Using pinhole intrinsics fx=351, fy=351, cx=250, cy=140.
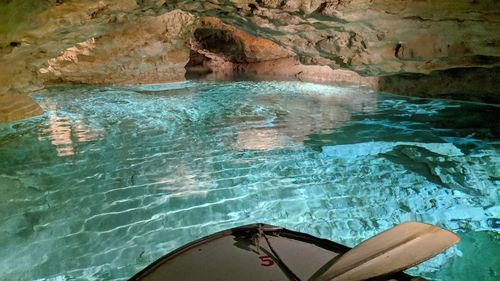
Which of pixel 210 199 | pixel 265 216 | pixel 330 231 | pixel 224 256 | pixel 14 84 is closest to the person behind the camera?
pixel 224 256

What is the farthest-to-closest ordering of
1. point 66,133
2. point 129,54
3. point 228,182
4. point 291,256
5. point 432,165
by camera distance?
point 129,54 < point 66,133 < point 432,165 < point 228,182 < point 291,256

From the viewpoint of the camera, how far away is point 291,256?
194cm

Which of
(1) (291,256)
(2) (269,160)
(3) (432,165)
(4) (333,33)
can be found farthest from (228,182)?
(4) (333,33)

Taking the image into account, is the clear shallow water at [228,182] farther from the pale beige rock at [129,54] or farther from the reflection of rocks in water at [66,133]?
the pale beige rock at [129,54]

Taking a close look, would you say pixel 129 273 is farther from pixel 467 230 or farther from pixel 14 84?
pixel 14 84

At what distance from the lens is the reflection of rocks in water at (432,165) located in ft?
13.8

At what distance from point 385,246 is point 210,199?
91.0 inches

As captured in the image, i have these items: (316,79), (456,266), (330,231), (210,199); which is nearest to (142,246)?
(210,199)

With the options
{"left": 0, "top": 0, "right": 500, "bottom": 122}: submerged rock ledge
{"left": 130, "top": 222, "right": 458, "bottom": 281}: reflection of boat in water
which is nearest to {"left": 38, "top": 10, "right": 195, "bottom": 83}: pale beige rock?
{"left": 0, "top": 0, "right": 500, "bottom": 122}: submerged rock ledge

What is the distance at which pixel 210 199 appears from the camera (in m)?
3.75

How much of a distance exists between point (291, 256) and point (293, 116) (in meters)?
6.10

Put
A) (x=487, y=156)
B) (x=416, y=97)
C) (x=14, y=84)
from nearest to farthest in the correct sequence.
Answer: (x=487, y=156), (x=14, y=84), (x=416, y=97)

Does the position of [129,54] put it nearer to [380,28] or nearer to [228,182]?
[380,28]

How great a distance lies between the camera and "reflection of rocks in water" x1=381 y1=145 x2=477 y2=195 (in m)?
4.19
